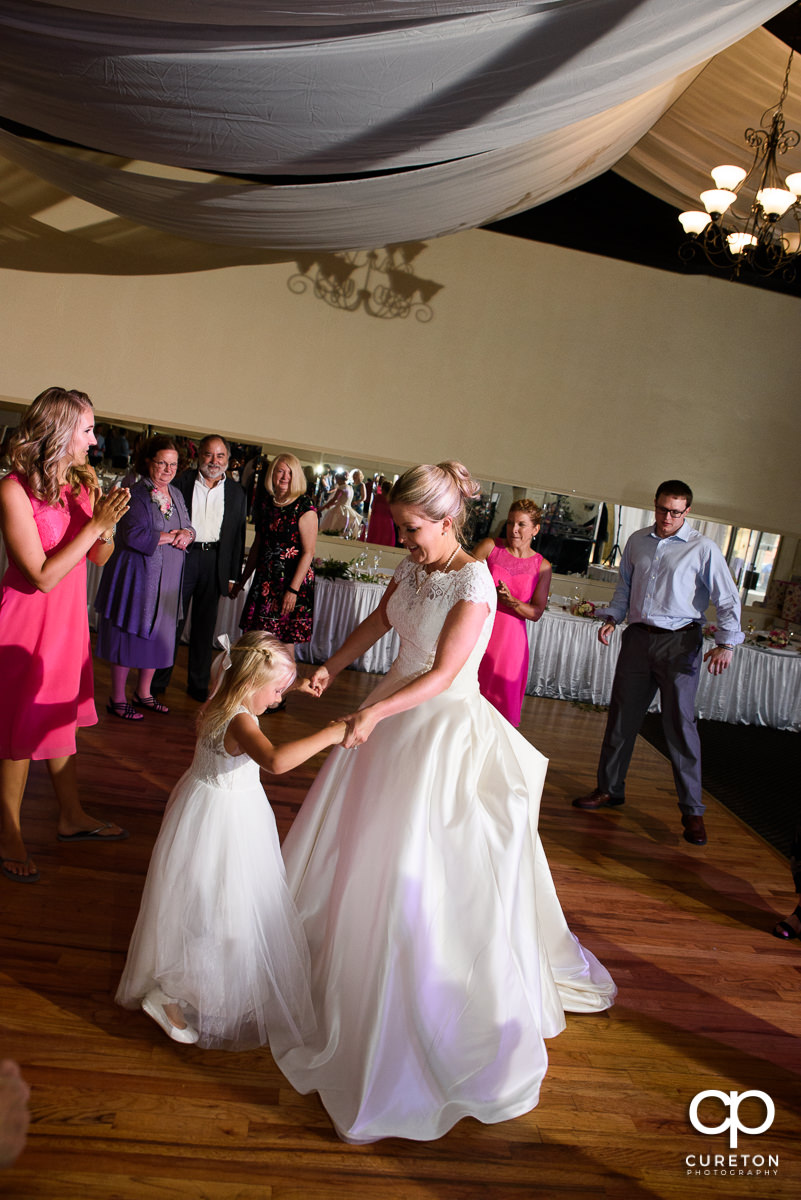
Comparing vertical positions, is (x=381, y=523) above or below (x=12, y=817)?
above

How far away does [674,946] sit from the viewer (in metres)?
3.27

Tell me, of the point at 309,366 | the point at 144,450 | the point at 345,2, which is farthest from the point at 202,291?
the point at 345,2

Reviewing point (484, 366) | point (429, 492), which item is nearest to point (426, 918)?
point (429, 492)

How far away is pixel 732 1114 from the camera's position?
233 centimetres

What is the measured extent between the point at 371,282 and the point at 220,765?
234 inches

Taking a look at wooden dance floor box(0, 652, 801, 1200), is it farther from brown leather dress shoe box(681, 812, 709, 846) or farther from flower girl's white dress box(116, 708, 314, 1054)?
brown leather dress shoe box(681, 812, 709, 846)

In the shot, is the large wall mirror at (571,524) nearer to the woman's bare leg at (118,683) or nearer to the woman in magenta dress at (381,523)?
the woman in magenta dress at (381,523)

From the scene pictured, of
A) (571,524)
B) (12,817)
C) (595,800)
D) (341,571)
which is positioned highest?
(571,524)

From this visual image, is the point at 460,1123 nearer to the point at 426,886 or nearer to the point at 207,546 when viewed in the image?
the point at 426,886

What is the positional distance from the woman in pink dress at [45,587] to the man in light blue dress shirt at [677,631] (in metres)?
2.78

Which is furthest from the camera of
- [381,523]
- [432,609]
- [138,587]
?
[381,523]

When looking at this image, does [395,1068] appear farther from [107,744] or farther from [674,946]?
[107,744]

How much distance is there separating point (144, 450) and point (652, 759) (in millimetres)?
3866
